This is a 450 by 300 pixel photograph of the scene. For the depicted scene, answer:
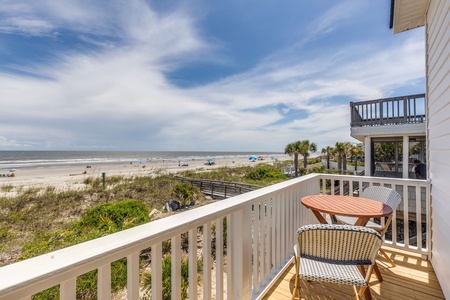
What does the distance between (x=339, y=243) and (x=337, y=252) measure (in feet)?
0.32

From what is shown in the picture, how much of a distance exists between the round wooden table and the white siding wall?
0.51 meters

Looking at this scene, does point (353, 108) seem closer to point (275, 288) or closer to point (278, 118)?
point (275, 288)

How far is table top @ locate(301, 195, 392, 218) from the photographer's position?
2154mm

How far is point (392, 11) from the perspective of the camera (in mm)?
3268

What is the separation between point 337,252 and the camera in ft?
5.66

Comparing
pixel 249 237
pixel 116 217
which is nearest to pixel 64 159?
pixel 116 217

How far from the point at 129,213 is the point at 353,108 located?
7.86m

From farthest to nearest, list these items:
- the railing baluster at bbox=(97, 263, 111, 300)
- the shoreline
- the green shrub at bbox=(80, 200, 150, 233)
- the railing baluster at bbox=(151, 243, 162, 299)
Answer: the shoreline
the green shrub at bbox=(80, 200, 150, 233)
the railing baluster at bbox=(151, 243, 162, 299)
the railing baluster at bbox=(97, 263, 111, 300)

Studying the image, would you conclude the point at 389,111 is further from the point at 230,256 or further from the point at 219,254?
the point at 219,254

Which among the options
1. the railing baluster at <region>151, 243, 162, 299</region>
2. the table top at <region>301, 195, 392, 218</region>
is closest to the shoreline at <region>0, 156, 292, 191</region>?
the table top at <region>301, 195, 392, 218</region>

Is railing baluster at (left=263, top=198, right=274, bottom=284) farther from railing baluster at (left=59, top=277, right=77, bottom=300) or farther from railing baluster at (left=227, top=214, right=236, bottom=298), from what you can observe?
railing baluster at (left=59, top=277, right=77, bottom=300)

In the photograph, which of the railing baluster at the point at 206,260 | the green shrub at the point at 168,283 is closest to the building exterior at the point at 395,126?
the green shrub at the point at 168,283

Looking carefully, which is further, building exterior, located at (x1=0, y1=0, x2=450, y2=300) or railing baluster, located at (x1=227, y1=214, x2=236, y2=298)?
railing baluster, located at (x1=227, y1=214, x2=236, y2=298)

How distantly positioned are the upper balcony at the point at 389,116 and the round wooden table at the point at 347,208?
5529 mm
